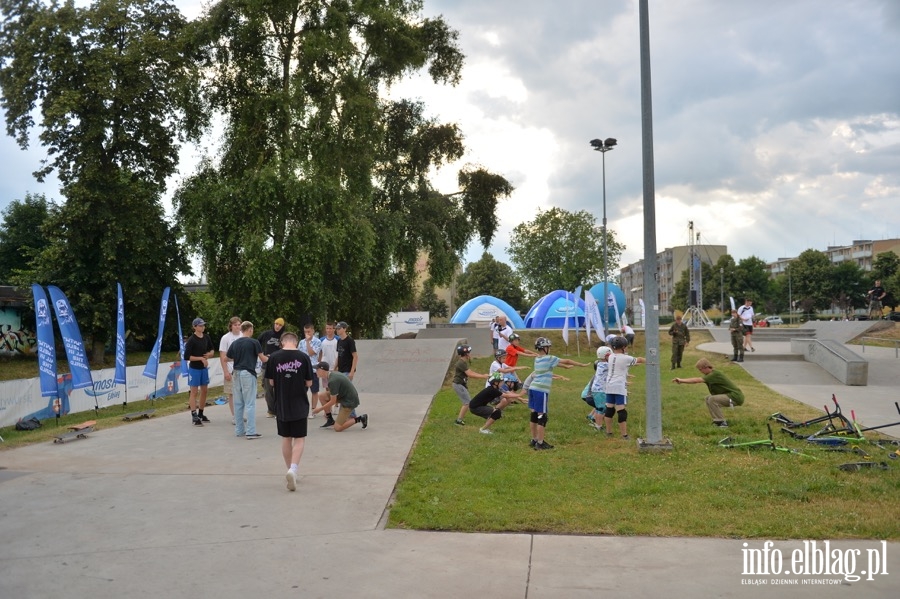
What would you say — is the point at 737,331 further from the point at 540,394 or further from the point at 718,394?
the point at 540,394

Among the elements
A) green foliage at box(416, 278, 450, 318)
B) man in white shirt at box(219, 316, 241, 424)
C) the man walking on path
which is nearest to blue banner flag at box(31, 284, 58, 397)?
man in white shirt at box(219, 316, 241, 424)

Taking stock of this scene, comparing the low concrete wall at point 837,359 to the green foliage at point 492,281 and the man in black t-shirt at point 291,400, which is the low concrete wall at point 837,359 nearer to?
the man in black t-shirt at point 291,400

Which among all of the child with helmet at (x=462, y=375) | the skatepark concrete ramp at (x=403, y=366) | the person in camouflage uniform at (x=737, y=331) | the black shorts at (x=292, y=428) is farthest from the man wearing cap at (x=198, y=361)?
the person in camouflage uniform at (x=737, y=331)

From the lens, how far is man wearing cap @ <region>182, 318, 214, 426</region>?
40.9ft

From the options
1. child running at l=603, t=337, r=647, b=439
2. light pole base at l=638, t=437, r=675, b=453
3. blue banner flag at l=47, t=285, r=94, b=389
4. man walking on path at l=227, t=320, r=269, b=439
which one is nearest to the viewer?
light pole base at l=638, t=437, r=675, b=453

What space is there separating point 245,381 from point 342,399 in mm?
1632

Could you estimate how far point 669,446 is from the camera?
9.78 m

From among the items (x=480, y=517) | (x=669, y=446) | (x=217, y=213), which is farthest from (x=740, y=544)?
(x=217, y=213)

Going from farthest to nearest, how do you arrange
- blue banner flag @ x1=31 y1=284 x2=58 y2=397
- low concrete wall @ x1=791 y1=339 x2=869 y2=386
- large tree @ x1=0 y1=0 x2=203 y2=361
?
large tree @ x1=0 y1=0 x2=203 y2=361 → low concrete wall @ x1=791 y1=339 x2=869 y2=386 → blue banner flag @ x1=31 y1=284 x2=58 y2=397

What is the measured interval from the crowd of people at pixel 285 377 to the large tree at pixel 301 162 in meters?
12.4

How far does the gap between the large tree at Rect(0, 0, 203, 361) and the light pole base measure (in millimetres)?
25437

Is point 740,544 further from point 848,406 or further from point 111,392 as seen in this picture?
point 111,392

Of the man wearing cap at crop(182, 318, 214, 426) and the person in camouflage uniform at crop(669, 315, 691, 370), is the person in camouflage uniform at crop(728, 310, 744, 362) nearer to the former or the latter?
the person in camouflage uniform at crop(669, 315, 691, 370)

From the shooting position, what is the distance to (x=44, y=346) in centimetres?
1462
